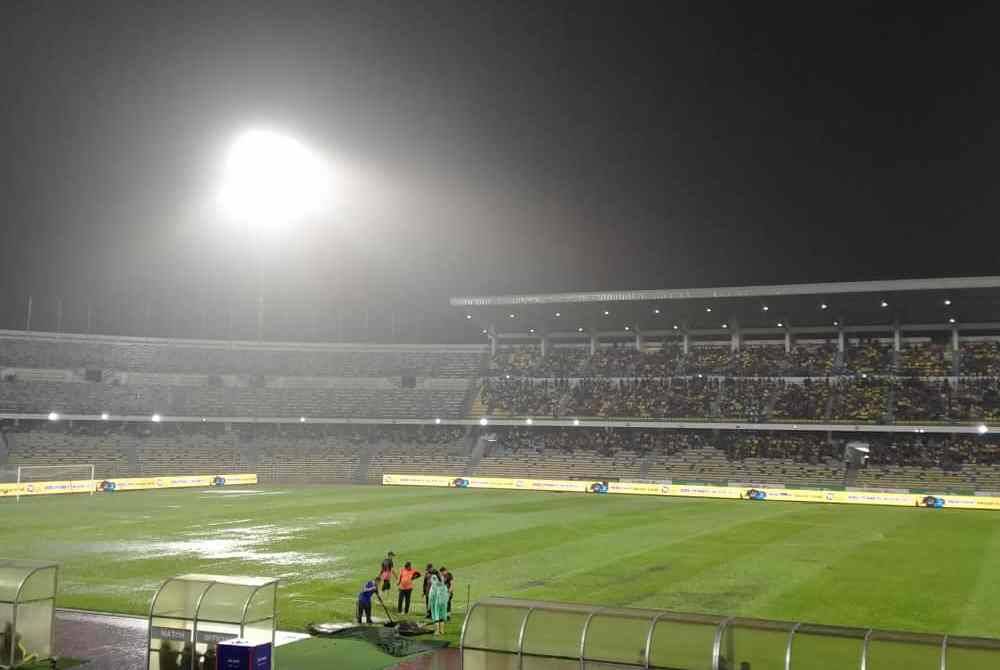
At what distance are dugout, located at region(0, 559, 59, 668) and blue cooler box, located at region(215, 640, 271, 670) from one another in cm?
567

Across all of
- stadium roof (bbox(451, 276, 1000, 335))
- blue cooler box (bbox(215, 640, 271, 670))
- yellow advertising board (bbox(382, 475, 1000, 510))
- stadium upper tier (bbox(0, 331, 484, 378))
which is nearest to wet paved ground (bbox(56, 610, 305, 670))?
blue cooler box (bbox(215, 640, 271, 670))

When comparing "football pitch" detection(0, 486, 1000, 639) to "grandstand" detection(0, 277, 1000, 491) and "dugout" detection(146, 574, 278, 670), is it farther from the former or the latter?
"grandstand" detection(0, 277, 1000, 491)

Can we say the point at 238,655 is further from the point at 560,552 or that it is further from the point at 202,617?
the point at 560,552

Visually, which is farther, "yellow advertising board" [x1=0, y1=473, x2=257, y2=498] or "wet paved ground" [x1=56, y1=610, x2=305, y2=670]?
"yellow advertising board" [x1=0, y1=473, x2=257, y2=498]

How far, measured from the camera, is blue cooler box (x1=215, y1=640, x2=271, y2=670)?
1327 cm

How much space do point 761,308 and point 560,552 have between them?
4101 centimetres

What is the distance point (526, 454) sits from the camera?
75812 millimetres

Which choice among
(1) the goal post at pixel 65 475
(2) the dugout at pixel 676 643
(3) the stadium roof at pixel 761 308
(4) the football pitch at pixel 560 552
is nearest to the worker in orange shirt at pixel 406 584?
(4) the football pitch at pixel 560 552

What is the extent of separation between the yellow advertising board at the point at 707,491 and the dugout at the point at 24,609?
5013cm

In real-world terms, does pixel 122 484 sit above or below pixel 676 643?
below

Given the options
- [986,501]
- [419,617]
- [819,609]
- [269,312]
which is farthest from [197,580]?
[269,312]

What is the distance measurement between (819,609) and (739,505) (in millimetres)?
32648

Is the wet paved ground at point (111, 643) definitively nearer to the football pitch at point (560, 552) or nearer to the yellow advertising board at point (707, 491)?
the football pitch at point (560, 552)

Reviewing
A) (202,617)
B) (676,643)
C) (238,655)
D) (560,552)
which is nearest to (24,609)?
(202,617)
